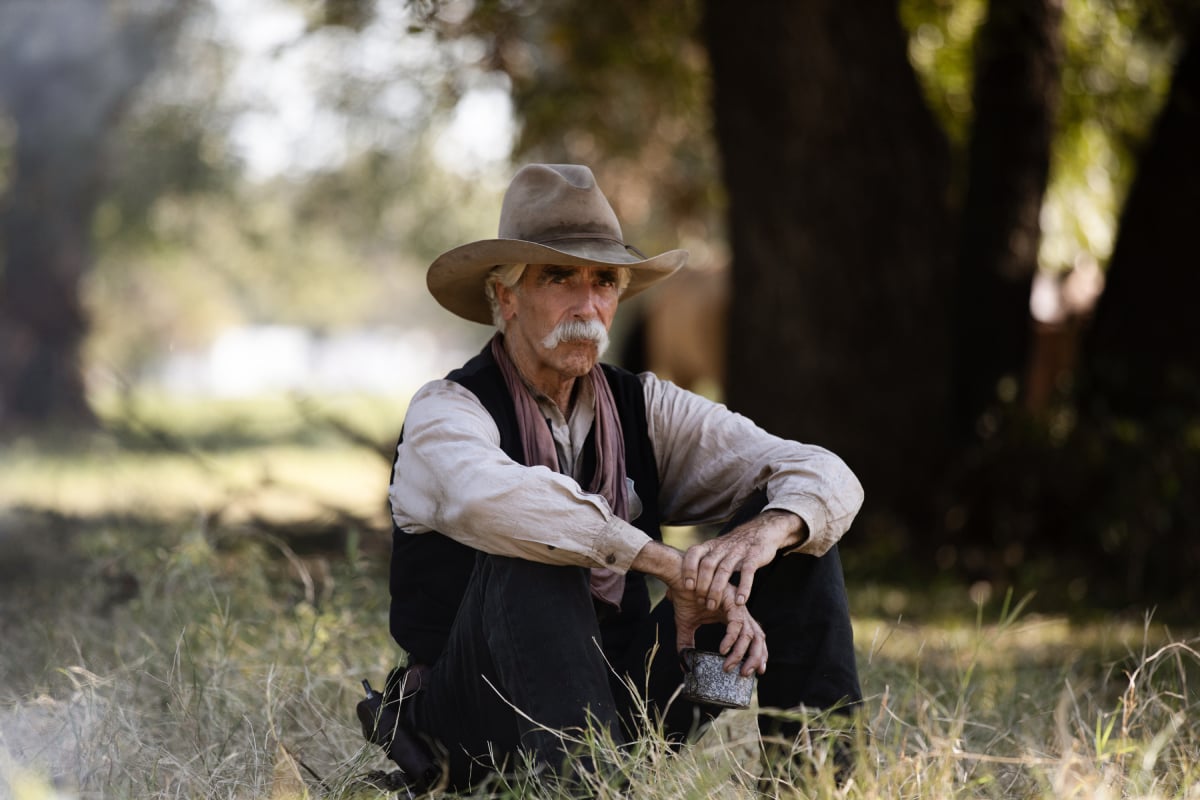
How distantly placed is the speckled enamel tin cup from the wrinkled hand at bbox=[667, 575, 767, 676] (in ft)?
0.05

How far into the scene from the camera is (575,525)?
2.74 meters

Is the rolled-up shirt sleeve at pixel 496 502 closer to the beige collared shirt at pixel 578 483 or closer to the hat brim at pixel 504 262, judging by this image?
the beige collared shirt at pixel 578 483

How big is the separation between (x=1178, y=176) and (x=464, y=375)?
5.50m

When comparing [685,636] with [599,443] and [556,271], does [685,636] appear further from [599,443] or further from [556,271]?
[556,271]

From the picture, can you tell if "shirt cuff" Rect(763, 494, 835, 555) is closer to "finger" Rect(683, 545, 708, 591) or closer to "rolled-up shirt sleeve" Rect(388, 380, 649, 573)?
"finger" Rect(683, 545, 708, 591)

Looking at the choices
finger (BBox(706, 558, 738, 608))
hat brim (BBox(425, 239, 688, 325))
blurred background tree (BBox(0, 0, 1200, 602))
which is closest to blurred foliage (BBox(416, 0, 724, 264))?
blurred background tree (BBox(0, 0, 1200, 602))

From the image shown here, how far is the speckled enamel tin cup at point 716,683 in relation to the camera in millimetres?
2787

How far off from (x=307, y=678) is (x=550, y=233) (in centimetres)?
132

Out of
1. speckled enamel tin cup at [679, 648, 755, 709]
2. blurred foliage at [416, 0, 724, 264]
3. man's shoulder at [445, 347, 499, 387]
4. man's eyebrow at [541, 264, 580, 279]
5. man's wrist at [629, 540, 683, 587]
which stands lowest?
speckled enamel tin cup at [679, 648, 755, 709]

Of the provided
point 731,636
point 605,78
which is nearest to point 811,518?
point 731,636

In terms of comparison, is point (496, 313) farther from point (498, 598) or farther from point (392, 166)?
point (392, 166)

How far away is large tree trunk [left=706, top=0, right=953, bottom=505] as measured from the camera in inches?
295

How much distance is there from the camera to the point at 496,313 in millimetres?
3299

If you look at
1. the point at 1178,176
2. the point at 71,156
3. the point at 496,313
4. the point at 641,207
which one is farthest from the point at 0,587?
the point at 71,156
